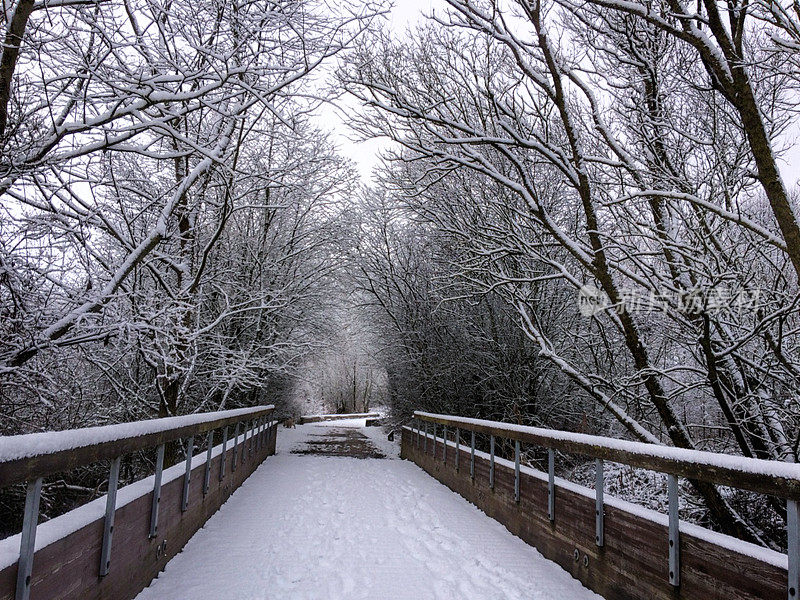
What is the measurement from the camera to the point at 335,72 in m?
7.62

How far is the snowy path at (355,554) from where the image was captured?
12.4ft

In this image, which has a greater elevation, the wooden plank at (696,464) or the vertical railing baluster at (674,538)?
the wooden plank at (696,464)

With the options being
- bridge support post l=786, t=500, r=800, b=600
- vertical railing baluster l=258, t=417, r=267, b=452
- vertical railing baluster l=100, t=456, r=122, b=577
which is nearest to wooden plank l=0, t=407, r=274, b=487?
vertical railing baluster l=100, t=456, r=122, b=577

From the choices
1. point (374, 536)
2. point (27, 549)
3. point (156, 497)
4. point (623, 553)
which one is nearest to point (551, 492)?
point (623, 553)

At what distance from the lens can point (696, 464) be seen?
2.87m

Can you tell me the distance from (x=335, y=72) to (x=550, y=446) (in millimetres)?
5689

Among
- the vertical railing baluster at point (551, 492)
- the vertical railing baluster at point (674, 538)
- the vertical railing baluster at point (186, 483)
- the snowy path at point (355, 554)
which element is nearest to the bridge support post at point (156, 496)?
the snowy path at point (355, 554)

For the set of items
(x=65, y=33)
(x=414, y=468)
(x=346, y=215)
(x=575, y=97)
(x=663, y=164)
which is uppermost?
(x=346, y=215)

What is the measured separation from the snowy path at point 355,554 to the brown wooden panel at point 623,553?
158 millimetres

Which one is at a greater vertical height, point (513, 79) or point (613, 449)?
point (513, 79)

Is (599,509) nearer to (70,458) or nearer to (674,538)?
(674,538)

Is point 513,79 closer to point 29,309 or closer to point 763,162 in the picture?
point 763,162

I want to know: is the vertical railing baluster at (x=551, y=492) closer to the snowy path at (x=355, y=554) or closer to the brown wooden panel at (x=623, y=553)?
the brown wooden panel at (x=623, y=553)

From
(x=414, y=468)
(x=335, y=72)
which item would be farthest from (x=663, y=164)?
(x=414, y=468)
